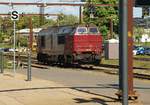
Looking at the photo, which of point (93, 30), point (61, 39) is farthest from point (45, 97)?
point (61, 39)

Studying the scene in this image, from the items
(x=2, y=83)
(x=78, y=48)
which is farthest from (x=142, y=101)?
(x=78, y=48)

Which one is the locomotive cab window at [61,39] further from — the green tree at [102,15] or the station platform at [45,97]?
the green tree at [102,15]

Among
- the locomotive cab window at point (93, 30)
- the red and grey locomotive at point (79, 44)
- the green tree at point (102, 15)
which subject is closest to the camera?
the red and grey locomotive at point (79, 44)

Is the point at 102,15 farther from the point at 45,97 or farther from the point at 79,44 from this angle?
the point at 45,97

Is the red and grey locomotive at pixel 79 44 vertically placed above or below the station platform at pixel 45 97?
above

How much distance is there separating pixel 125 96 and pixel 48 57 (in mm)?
38146

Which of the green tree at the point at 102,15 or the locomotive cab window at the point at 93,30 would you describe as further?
the green tree at the point at 102,15

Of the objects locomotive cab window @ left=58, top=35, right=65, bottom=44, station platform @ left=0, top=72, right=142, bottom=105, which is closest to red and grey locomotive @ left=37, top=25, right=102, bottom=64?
locomotive cab window @ left=58, top=35, right=65, bottom=44

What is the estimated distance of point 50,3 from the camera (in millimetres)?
72562

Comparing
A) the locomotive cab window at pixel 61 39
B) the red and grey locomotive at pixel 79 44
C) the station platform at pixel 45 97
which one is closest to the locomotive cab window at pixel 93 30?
the red and grey locomotive at pixel 79 44

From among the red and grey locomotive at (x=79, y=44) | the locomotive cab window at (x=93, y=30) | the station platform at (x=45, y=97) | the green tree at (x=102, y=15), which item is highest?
the green tree at (x=102, y=15)

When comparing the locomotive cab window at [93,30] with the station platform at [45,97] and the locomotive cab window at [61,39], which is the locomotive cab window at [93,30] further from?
the station platform at [45,97]

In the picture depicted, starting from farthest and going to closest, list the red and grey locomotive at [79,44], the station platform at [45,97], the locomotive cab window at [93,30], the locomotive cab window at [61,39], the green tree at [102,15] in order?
1. the green tree at [102,15]
2. the locomotive cab window at [61,39]
3. the locomotive cab window at [93,30]
4. the red and grey locomotive at [79,44]
5. the station platform at [45,97]

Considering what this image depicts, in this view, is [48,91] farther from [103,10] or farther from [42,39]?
[103,10]
